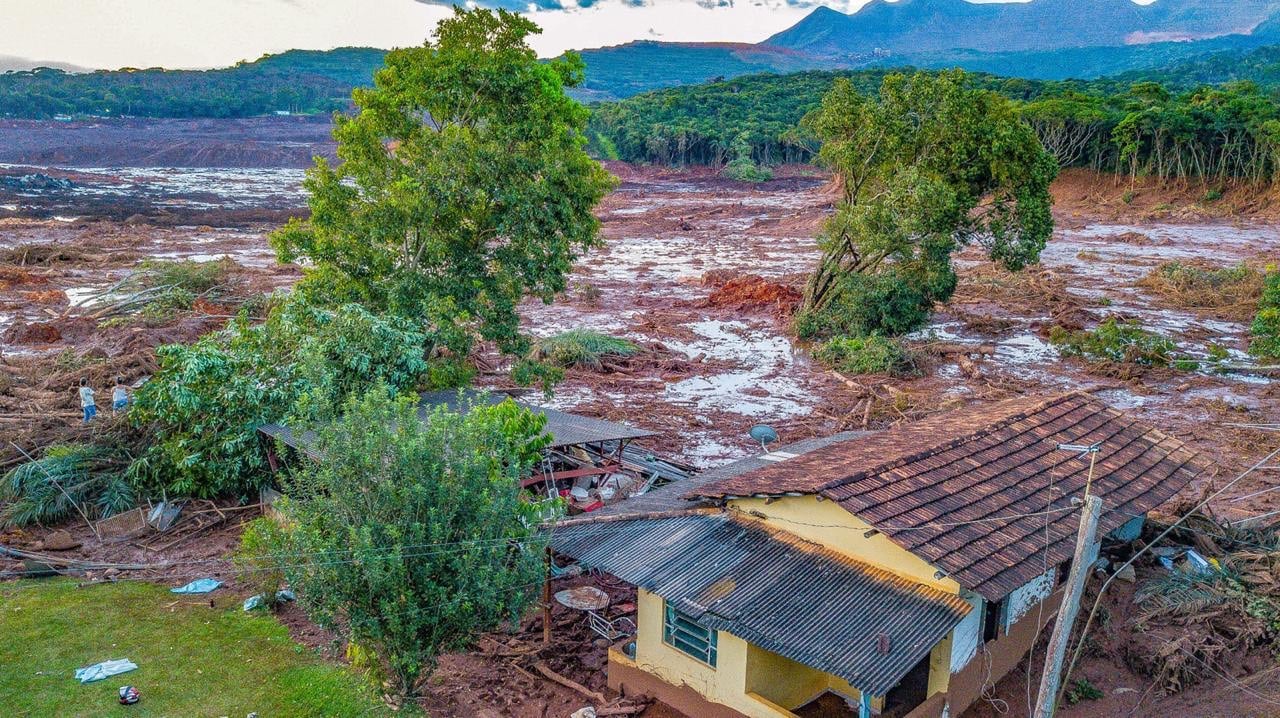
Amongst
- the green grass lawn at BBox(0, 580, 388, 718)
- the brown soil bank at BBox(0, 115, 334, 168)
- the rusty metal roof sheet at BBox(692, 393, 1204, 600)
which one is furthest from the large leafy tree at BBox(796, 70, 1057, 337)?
the brown soil bank at BBox(0, 115, 334, 168)

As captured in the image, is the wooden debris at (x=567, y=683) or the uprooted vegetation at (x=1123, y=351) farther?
the uprooted vegetation at (x=1123, y=351)

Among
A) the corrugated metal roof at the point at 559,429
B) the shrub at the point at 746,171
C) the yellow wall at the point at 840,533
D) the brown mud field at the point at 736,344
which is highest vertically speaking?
the yellow wall at the point at 840,533

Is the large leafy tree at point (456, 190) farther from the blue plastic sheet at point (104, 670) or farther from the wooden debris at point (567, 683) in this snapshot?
the blue plastic sheet at point (104, 670)

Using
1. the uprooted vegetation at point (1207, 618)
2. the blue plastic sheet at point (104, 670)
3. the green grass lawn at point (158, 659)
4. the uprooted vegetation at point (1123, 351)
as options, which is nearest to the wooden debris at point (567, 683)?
the green grass lawn at point (158, 659)

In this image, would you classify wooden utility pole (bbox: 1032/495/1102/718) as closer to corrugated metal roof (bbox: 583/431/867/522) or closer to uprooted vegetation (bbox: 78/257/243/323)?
corrugated metal roof (bbox: 583/431/867/522)

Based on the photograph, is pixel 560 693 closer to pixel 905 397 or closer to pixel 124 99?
A: pixel 905 397

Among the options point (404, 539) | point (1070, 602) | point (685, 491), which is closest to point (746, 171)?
point (685, 491)

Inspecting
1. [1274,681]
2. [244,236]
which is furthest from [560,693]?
[244,236]

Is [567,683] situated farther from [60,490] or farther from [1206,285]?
[1206,285]
